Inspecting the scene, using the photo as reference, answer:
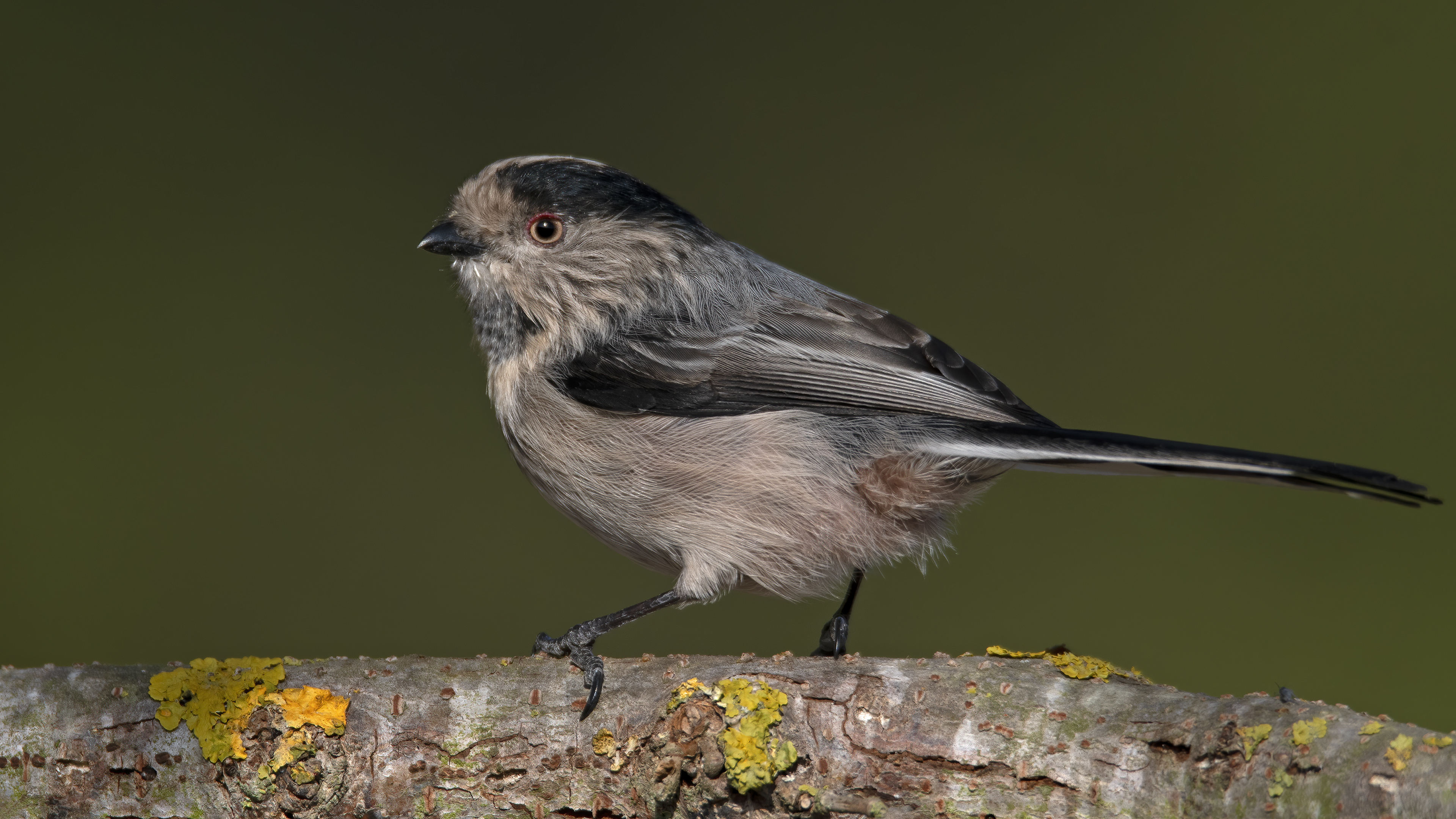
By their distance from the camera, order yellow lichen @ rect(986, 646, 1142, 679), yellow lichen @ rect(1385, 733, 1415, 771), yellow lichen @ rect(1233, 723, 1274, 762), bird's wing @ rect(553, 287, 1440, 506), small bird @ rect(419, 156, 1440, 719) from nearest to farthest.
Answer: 1. yellow lichen @ rect(1385, 733, 1415, 771)
2. yellow lichen @ rect(1233, 723, 1274, 762)
3. yellow lichen @ rect(986, 646, 1142, 679)
4. bird's wing @ rect(553, 287, 1440, 506)
5. small bird @ rect(419, 156, 1440, 719)

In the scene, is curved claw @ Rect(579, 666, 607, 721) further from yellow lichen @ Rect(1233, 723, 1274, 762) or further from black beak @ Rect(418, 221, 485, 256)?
black beak @ Rect(418, 221, 485, 256)

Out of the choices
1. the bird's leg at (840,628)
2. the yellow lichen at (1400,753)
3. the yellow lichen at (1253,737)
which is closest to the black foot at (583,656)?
the bird's leg at (840,628)

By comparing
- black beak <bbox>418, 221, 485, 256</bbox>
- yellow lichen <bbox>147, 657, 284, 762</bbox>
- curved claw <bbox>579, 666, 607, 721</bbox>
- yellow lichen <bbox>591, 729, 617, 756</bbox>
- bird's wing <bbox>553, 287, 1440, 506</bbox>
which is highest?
black beak <bbox>418, 221, 485, 256</bbox>

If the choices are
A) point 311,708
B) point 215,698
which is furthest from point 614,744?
point 215,698

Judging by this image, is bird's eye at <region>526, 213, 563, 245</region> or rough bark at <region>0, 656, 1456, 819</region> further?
bird's eye at <region>526, 213, 563, 245</region>

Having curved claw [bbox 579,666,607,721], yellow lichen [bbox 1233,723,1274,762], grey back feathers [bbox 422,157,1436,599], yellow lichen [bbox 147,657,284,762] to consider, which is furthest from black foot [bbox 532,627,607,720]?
yellow lichen [bbox 1233,723,1274,762]

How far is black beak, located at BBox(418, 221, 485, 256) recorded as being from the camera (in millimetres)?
1939

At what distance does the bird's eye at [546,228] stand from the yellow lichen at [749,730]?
3.39 ft

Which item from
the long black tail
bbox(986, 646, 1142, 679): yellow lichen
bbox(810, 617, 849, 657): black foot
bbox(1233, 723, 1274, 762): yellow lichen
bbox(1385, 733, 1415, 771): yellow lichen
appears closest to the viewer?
bbox(1385, 733, 1415, 771): yellow lichen

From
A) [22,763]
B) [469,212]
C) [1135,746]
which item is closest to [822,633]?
[1135,746]

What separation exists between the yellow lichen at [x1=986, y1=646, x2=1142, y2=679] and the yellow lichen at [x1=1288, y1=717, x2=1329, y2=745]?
276mm

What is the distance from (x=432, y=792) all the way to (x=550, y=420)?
27.6 inches

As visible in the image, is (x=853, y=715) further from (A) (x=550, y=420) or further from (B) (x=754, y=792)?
(A) (x=550, y=420)

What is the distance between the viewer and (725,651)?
2654 mm
